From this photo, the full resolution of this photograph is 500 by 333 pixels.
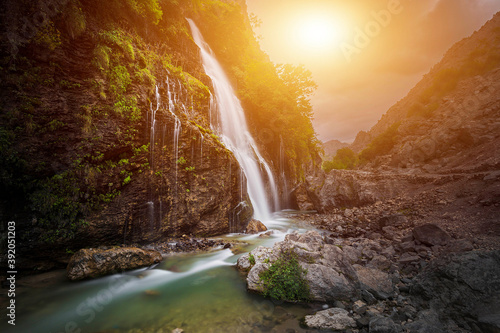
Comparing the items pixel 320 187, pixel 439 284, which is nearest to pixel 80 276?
pixel 439 284

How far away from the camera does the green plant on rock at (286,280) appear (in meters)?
5.22

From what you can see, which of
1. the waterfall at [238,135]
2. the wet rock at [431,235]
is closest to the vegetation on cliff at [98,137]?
the waterfall at [238,135]

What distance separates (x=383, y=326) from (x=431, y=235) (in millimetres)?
6216

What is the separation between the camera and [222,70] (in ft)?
83.0

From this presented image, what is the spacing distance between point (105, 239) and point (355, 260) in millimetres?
11186

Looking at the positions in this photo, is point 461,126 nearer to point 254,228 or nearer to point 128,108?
point 254,228

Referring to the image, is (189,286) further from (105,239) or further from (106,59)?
(106,59)

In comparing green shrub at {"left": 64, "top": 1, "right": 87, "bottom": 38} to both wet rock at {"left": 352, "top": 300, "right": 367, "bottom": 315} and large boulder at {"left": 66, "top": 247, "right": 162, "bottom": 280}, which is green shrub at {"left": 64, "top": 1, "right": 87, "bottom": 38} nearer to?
large boulder at {"left": 66, "top": 247, "right": 162, "bottom": 280}

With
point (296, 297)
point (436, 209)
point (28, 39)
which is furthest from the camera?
point (436, 209)

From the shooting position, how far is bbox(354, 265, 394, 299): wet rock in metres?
5.09

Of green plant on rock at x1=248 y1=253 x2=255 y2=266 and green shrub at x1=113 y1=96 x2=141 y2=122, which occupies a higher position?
green shrub at x1=113 y1=96 x2=141 y2=122

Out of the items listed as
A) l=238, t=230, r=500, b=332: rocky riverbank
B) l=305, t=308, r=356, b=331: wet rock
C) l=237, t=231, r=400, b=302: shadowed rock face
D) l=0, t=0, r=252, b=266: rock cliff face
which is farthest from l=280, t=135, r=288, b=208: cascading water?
l=305, t=308, r=356, b=331: wet rock

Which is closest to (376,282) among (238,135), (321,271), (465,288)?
(321,271)

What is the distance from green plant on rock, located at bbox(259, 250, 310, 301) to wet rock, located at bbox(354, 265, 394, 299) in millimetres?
1792
